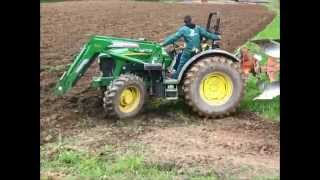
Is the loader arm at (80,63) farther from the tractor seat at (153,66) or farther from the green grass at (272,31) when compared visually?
the green grass at (272,31)

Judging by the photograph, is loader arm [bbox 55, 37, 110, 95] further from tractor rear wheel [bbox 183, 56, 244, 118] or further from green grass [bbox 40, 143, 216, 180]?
tractor rear wheel [bbox 183, 56, 244, 118]

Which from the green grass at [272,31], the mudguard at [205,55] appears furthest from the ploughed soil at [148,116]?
the mudguard at [205,55]

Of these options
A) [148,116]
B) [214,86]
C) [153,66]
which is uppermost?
[153,66]

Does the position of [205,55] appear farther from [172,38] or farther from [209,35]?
[172,38]

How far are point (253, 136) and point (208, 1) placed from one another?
126 centimetres

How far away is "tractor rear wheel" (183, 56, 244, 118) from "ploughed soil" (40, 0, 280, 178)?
10 cm

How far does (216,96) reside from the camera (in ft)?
26.3

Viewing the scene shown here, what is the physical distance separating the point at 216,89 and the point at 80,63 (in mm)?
1196

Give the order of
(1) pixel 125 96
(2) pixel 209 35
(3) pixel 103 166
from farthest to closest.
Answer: (2) pixel 209 35
(1) pixel 125 96
(3) pixel 103 166

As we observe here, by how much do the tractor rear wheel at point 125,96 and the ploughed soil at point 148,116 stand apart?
0.28 ft

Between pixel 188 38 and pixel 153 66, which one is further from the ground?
pixel 188 38

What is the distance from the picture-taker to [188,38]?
7926mm

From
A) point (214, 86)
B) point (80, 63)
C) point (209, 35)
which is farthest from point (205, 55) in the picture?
point (80, 63)
